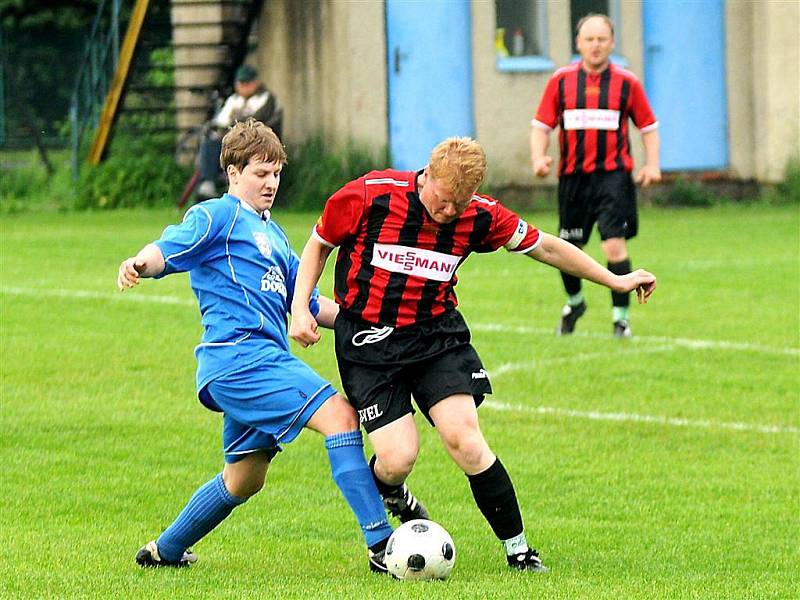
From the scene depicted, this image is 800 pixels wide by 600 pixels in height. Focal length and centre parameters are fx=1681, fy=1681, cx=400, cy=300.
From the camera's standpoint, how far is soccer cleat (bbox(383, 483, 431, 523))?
6.16 m

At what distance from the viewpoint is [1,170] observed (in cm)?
2384

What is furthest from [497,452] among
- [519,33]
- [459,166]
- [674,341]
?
[519,33]

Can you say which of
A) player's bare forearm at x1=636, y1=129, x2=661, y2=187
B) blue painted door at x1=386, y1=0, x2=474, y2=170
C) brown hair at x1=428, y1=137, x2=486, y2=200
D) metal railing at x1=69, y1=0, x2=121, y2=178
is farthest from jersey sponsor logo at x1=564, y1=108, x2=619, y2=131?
metal railing at x1=69, y1=0, x2=121, y2=178

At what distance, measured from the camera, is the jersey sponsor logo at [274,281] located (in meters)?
5.68

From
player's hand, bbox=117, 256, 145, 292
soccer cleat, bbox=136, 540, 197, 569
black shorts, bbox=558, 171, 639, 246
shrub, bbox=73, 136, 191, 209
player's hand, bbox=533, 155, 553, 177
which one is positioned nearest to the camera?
player's hand, bbox=117, 256, 145, 292

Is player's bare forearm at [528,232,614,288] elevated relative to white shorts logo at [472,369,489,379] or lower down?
elevated

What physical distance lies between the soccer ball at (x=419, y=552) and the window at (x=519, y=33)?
16.0 meters

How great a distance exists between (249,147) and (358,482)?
1172 millimetres

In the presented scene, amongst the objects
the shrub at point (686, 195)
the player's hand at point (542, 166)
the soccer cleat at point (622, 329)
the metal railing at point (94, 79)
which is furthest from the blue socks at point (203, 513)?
the metal railing at point (94, 79)

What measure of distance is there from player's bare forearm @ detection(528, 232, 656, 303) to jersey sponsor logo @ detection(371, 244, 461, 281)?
0.39 m

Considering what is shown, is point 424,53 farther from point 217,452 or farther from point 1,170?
point 217,452

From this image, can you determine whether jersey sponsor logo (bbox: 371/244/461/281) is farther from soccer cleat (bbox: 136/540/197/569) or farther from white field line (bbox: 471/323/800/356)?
white field line (bbox: 471/323/800/356)

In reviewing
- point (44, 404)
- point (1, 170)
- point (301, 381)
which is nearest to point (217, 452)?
point (44, 404)

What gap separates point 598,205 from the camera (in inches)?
455
